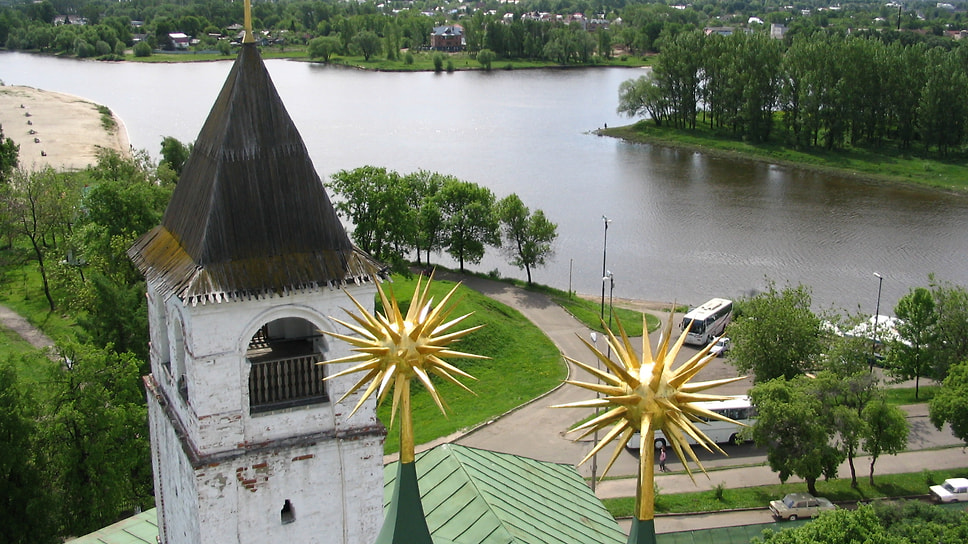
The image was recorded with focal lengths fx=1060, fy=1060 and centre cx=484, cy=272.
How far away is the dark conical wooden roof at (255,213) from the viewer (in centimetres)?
1526

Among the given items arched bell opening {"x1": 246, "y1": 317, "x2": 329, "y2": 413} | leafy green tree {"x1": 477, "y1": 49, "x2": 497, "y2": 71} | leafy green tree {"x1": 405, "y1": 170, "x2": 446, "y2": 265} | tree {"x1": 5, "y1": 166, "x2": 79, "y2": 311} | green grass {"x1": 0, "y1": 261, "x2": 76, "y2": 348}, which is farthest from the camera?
leafy green tree {"x1": 477, "y1": 49, "x2": 497, "y2": 71}

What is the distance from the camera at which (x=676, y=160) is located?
93.7m

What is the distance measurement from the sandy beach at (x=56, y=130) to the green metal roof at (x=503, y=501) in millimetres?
66581

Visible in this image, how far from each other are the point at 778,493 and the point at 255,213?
949 inches

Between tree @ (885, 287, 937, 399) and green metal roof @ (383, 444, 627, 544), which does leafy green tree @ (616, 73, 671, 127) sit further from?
green metal roof @ (383, 444, 627, 544)

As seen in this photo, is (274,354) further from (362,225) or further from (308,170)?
(362,225)

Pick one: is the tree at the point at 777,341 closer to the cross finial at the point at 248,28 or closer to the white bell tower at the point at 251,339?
the white bell tower at the point at 251,339

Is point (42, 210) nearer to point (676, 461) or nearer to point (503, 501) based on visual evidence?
point (676, 461)

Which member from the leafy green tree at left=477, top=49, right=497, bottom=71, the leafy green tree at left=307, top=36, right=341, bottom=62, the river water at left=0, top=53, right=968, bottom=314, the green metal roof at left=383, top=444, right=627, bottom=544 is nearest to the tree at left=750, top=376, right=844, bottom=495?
the green metal roof at left=383, top=444, right=627, bottom=544

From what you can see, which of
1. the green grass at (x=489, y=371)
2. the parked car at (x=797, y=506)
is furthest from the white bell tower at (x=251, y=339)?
the parked car at (x=797, y=506)

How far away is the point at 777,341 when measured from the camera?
39.6m

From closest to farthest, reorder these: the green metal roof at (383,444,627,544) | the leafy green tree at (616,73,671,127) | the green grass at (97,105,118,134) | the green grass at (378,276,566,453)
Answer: the green metal roof at (383,444,627,544)
the green grass at (378,276,566,453)
the green grass at (97,105,118,134)
the leafy green tree at (616,73,671,127)

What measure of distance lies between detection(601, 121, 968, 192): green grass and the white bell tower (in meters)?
77.3

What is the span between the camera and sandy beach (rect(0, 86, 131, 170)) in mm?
85750
